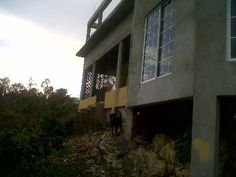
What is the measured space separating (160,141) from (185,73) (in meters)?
3.11

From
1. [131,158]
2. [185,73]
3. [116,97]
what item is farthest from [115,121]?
[185,73]

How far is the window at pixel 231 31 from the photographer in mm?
6007

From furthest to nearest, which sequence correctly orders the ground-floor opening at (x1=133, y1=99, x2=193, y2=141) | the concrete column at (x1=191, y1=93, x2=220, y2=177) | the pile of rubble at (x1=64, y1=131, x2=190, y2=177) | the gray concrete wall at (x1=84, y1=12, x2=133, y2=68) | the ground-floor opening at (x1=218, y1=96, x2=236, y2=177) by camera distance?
the gray concrete wall at (x1=84, y1=12, x2=133, y2=68)
the ground-floor opening at (x1=133, y1=99, x2=193, y2=141)
the pile of rubble at (x1=64, y1=131, x2=190, y2=177)
the ground-floor opening at (x1=218, y1=96, x2=236, y2=177)
the concrete column at (x1=191, y1=93, x2=220, y2=177)

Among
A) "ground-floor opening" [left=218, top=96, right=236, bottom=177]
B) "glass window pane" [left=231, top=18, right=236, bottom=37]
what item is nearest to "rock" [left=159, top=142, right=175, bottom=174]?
"ground-floor opening" [left=218, top=96, right=236, bottom=177]

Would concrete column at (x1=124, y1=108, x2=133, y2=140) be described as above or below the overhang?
below

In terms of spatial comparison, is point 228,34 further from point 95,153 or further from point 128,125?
point 95,153

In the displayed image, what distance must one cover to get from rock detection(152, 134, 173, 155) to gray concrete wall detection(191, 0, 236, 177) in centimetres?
290

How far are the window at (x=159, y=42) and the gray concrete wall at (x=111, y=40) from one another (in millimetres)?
3811

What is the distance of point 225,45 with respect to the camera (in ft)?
19.8

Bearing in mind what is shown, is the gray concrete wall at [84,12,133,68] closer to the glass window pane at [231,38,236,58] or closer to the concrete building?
the concrete building

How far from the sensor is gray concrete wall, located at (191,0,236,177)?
5883mm

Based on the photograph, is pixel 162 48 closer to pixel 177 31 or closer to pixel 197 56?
pixel 177 31

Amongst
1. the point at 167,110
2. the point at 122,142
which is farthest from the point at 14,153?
the point at 167,110

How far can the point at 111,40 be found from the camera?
1598 centimetres
